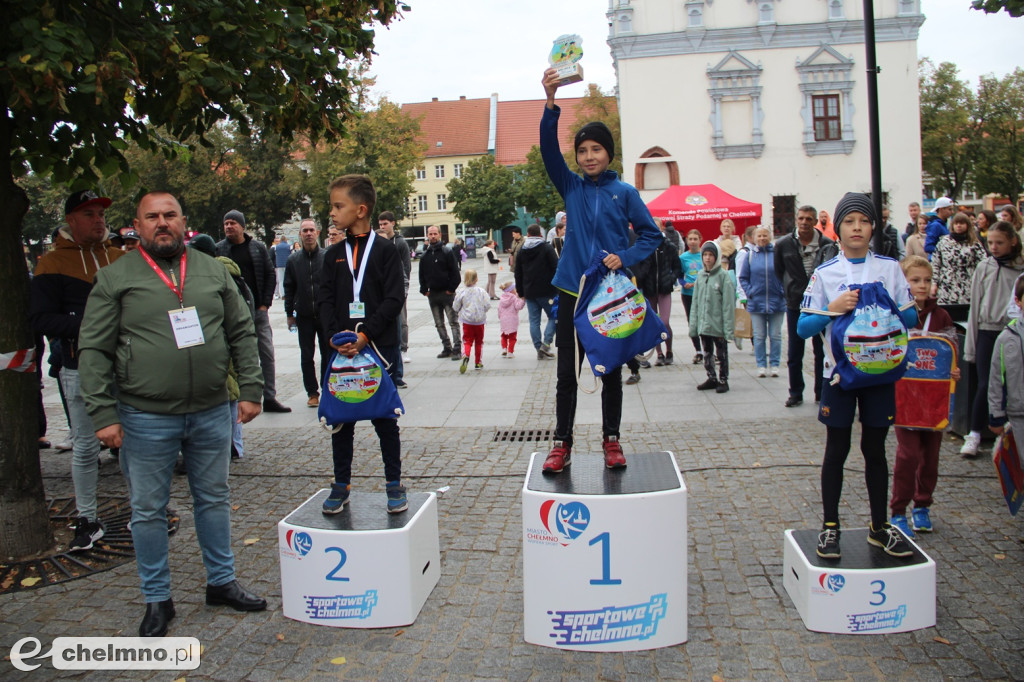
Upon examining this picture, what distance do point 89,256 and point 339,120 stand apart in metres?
2.04

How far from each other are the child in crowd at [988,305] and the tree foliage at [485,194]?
5625 cm

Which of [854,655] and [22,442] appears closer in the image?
[854,655]

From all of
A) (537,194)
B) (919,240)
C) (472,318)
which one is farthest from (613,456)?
(537,194)

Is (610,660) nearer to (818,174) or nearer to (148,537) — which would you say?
(148,537)

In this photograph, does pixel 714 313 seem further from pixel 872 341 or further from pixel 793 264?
pixel 872 341

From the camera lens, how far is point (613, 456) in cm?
445

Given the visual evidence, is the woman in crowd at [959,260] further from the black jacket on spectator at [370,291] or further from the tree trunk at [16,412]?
the tree trunk at [16,412]

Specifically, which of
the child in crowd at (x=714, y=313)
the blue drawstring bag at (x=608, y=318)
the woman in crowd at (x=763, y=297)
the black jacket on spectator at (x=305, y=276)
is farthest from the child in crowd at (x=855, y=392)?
the black jacket on spectator at (x=305, y=276)

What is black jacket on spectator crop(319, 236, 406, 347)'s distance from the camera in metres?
4.67

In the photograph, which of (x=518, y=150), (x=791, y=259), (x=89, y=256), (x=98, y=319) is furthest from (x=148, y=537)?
(x=518, y=150)

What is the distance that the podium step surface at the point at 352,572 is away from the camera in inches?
162

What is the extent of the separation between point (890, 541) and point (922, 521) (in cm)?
120

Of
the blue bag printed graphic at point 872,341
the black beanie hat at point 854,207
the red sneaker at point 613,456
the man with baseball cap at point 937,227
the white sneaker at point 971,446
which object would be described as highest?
the man with baseball cap at point 937,227

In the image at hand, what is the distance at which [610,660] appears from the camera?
3783 millimetres
